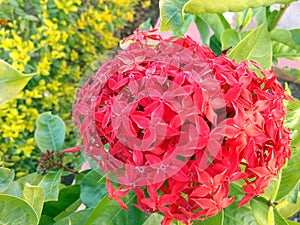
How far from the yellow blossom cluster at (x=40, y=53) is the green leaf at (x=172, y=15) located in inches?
35.9

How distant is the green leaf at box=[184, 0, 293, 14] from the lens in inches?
25.0

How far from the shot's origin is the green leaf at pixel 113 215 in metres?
0.73

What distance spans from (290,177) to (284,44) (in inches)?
14.4

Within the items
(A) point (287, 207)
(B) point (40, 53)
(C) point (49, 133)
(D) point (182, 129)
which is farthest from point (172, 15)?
(B) point (40, 53)

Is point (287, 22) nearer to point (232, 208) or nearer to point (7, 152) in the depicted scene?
point (7, 152)

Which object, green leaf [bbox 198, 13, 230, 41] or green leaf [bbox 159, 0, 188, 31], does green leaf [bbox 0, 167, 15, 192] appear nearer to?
green leaf [bbox 159, 0, 188, 31]

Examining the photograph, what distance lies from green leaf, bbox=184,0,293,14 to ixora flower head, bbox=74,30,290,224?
58mm

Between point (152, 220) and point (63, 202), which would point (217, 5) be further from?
point (63, 202)

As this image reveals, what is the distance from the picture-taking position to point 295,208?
1.13 m

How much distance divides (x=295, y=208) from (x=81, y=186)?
1.78 feet

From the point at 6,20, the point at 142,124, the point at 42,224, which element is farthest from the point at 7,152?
the point at 142,124

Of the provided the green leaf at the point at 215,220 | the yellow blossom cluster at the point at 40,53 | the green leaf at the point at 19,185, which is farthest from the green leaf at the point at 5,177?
the yellow blossom cluster at the point at 40,53

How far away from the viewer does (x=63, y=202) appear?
934 millimetres

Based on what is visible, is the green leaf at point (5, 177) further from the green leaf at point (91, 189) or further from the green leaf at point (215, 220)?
the green leaf at point (215, 220)
